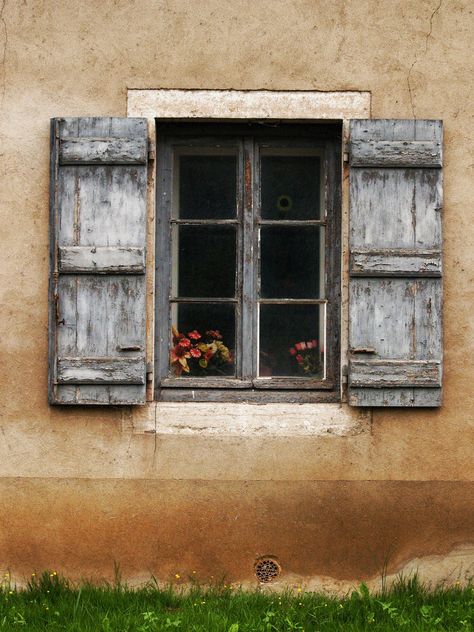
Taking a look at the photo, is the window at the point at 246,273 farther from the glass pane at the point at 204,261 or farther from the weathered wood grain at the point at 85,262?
the glass pane at the point at 204,261

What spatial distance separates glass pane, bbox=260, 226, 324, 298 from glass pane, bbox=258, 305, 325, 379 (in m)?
0.09

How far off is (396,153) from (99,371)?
192 centimetres

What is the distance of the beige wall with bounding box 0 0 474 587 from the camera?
4.55 meters

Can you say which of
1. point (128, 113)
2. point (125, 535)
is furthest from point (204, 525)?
point (128, 113)

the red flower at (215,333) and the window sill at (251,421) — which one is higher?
the red flower at (215,333)

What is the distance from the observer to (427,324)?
4.55 metres

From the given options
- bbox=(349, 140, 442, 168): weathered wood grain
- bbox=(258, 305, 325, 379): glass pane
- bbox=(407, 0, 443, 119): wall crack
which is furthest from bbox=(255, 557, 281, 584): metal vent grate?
bbox=(407, 0, 443, 119): wall crack

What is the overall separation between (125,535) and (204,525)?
0.41 meters

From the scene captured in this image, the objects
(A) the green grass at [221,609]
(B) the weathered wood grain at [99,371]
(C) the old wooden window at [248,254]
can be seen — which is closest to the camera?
(A) the green grass at [221,609]

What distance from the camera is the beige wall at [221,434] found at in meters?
4.55

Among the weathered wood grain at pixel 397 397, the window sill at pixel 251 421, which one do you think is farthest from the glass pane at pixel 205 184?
the weathered wood grain at pixel 397 397

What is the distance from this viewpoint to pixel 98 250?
4.55m

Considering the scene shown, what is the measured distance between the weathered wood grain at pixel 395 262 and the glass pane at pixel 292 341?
1.19ft

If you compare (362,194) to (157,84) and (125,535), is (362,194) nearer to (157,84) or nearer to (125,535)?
(157,84)
